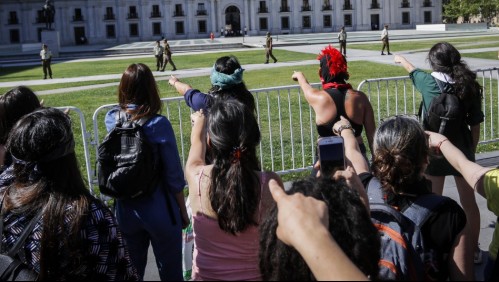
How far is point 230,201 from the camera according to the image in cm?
287

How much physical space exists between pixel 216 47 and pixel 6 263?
4983 centimetres

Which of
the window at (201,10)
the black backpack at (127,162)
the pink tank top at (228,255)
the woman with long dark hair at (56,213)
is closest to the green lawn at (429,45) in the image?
the black backpack at (127,162)

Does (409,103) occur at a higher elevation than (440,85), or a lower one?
lower

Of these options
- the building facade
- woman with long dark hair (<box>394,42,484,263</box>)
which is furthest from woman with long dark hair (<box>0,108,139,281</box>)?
the building facade

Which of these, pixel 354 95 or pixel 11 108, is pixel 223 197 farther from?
pixel 354 95

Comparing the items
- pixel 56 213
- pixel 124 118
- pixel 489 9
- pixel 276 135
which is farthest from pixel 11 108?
pixel 489 9

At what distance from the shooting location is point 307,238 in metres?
1.56

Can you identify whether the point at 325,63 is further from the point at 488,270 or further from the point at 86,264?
the point at 86,264

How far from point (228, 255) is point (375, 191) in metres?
0.79

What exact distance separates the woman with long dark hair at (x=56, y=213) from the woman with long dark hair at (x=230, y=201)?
41cm

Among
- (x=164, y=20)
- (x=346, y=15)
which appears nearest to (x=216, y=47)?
(x=164, y=20)

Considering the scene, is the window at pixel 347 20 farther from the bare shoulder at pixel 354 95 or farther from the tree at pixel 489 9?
the bare shoulder at pixel 354 95

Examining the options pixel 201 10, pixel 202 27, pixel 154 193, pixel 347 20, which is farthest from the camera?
pixel 347 20

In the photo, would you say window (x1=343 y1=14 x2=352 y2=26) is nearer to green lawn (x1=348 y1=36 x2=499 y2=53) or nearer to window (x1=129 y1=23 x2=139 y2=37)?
window (x1=129 y1=23 x2=139 y2=37)
